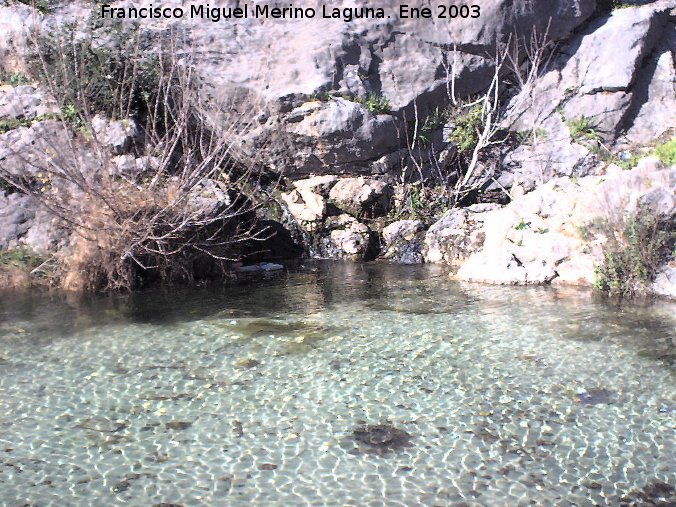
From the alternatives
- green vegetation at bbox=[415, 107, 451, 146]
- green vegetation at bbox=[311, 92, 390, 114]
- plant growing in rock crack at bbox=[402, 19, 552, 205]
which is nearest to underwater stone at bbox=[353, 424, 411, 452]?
plant growing in rock crack at bbox=[402, 19, 552, 205]

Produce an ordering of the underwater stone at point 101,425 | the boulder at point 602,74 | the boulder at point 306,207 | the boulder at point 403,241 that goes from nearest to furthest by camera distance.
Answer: the underwater stone at point 101,425
the boulder at point 403,241
the boulder at point 306,207
the boulder at point 602,74

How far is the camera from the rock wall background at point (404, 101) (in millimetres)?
13938

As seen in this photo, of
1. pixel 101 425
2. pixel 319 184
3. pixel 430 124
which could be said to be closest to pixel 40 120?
pixel 319 184

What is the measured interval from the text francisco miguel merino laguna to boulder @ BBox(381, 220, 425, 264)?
5.33 meters

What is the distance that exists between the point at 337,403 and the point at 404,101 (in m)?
10.8

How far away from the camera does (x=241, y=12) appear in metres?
15.2

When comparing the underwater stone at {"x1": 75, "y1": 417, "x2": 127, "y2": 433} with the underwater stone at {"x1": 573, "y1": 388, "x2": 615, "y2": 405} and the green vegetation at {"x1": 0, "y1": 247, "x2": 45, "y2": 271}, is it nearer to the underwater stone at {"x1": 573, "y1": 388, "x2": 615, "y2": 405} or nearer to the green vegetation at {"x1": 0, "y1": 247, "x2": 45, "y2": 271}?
the underwater stone at {"x1": 573, "y1": 388, "x2": 615, "y2": 405}

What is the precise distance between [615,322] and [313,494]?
5168 mm

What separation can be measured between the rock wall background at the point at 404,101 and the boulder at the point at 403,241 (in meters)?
0.03

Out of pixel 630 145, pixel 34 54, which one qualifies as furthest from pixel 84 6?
pixel 630 145

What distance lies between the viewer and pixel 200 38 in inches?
579

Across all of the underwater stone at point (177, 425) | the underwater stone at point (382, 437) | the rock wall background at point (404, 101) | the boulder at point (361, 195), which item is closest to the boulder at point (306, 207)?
the rock wall background at point (404, 101)

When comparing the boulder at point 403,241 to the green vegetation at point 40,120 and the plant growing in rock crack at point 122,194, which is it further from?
the green vegetation at point 40,120

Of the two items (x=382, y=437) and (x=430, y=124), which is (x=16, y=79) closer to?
(x=430, y=124)
